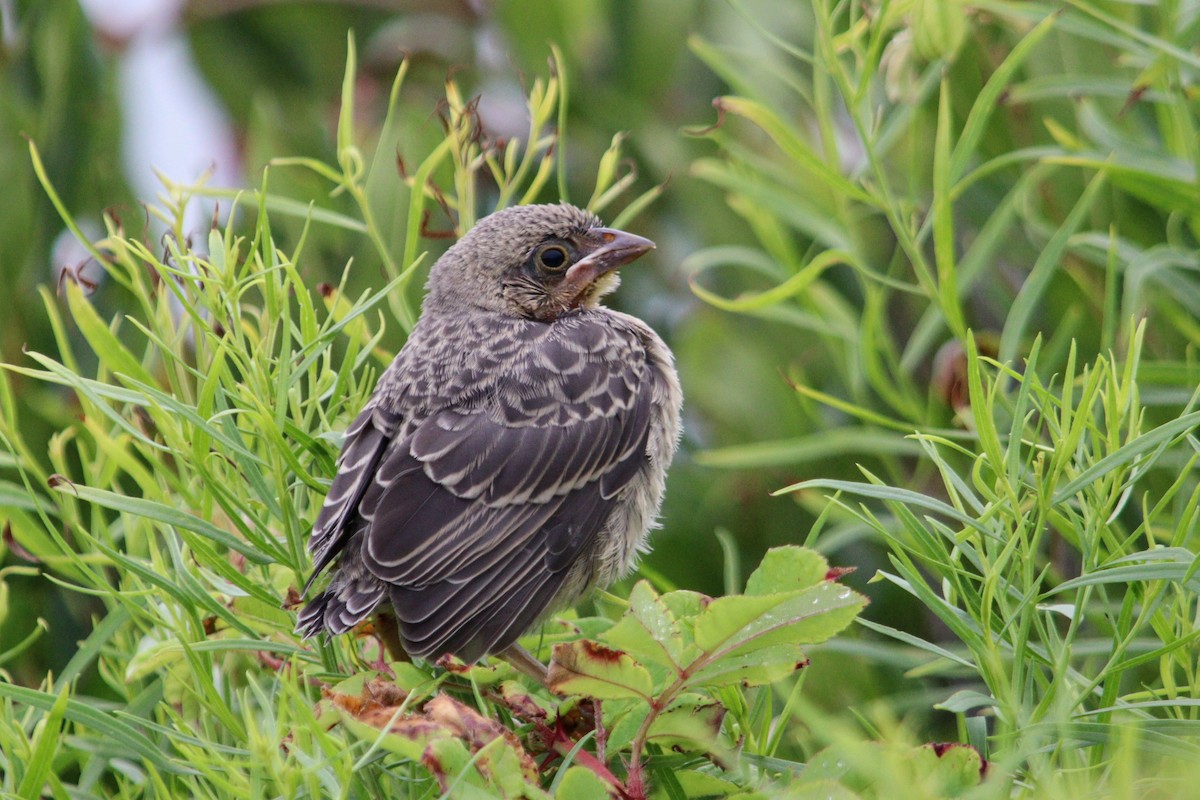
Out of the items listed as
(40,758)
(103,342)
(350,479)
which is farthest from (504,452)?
(40,758)

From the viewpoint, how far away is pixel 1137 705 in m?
1.21

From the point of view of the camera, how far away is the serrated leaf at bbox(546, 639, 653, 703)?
1.25 metres

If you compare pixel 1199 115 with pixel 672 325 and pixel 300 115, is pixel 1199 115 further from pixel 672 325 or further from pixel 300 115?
pixel 300 115

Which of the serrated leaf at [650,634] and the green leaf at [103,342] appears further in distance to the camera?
the green leaf at [103,342]

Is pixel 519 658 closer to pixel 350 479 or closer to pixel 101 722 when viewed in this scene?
pixel 350 479

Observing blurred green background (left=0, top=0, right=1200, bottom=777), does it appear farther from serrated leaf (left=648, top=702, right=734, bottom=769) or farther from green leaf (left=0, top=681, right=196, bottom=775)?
green leaf (left=0, top=681, right=196, bottom=775)

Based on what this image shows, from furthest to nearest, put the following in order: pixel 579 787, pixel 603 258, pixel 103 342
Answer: pixel 603 258
pixel 103 342
pixel 579 787

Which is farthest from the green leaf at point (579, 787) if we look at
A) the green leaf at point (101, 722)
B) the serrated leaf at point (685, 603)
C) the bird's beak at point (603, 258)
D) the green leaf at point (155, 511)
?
the bird's beak at point (603, 258)

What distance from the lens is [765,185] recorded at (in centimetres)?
243

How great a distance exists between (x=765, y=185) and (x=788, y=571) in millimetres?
1243

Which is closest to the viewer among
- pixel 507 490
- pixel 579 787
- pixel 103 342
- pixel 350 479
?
pixel 579 787

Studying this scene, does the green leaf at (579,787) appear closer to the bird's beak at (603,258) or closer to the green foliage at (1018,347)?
the green foliage at (1018,347)

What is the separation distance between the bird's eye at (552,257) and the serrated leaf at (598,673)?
1779 mm

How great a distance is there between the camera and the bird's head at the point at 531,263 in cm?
293
